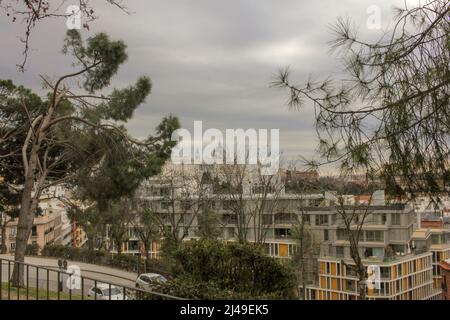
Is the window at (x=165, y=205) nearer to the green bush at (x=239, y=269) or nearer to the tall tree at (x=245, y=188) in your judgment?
the tall tree at (x=245, y=188)

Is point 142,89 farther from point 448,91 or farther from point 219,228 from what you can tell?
point 219,228

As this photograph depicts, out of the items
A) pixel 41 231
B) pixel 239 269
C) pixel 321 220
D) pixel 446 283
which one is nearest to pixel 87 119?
pixel 239 269

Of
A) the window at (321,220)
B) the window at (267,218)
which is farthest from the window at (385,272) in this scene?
the window at (267,218)

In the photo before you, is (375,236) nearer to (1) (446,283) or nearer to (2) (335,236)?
(2) (335,236)

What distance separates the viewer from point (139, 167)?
1069 centimetres

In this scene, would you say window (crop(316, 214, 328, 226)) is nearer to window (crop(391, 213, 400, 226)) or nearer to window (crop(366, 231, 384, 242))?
window (crop(366, 231, 384, 242))

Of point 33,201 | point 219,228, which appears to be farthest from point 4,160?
point 219,228

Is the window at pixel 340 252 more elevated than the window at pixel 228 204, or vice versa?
the window at pixel 228 204

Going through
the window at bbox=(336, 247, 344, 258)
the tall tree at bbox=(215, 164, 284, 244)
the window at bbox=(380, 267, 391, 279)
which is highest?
the tall tree at bbox=(215, 164, 284, 244)

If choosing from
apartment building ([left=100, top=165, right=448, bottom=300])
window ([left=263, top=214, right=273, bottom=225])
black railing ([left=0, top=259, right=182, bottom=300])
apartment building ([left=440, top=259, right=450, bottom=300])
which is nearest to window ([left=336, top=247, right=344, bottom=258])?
apartment building ([left=100, top=165, right=448, bottom=300])

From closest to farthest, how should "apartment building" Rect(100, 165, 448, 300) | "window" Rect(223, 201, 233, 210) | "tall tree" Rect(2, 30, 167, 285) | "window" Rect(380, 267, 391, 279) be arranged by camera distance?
"tall tree" Rect(2, 30, 167, 285), "window" Rect(380, 267, 391, 279), "apartment building" Rect(100, 165, 448, 300), "window" Rect(223, 201, 233, 210)

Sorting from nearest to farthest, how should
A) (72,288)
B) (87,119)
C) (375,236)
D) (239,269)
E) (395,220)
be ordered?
(72,288) → (239,269) → (87,119) → (395,220) → (375,236)
